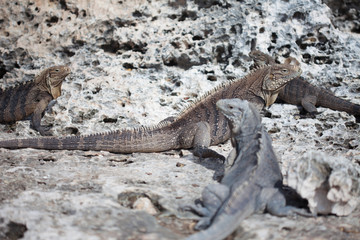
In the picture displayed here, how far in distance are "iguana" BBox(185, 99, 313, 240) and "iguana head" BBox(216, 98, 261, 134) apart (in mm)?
12

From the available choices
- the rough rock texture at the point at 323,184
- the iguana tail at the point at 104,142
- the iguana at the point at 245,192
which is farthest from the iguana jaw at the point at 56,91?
the rough rock texture at the point at 323,184

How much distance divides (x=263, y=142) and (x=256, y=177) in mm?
401

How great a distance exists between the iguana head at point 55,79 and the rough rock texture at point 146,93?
5.5 inches

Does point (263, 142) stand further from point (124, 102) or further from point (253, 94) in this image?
point (124, 102)

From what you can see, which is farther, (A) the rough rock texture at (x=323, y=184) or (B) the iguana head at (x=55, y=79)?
(B) the iguana head at (x=55, y=79)

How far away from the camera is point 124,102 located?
481 centimetres

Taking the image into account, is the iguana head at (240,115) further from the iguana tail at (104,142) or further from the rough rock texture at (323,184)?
the iguana tail at (104,142)

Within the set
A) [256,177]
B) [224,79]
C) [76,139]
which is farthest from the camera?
[224,79]

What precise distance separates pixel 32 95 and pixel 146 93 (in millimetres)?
1676

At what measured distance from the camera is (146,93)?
16.3 feet

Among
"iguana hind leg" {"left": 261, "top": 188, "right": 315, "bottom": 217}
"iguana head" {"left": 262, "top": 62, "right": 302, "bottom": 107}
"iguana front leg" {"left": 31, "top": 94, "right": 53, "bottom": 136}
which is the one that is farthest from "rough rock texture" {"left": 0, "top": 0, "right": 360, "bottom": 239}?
"iguana head" {"left": 262, "top": 62, "right": 302, "bottom": 107}

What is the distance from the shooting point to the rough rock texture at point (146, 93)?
2359 mm

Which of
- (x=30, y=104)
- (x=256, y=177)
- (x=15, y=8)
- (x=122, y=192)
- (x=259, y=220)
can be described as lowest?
(x=30, y=104)

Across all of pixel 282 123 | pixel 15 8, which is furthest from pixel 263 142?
pixel 15 8
